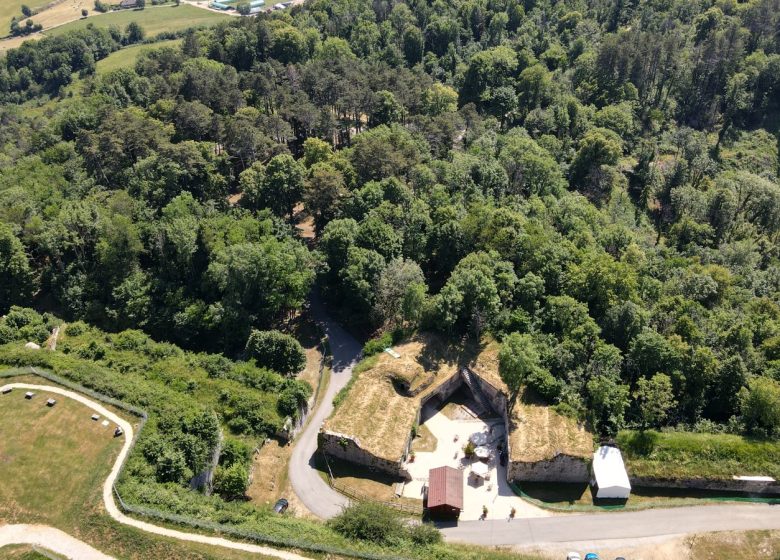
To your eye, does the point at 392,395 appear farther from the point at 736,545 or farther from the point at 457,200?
the point at 736,545

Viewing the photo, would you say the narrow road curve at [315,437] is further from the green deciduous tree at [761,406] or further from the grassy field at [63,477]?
the green deciduous tree at [761,406]

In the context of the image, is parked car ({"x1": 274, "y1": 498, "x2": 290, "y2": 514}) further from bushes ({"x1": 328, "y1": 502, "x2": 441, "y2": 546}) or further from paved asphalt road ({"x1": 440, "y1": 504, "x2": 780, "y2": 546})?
paved asphalt road ({"x1": 440, "y1": 504, "x2": 780, "y2": 546})

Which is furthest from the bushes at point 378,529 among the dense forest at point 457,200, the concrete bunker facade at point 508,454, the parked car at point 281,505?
the dense forest at point 457,200

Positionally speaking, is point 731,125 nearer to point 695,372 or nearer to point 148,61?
point 695,372

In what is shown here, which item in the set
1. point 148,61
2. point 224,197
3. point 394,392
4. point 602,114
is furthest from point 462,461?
point 148,61

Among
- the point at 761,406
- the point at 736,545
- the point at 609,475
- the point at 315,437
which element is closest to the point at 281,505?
the point at 315,437

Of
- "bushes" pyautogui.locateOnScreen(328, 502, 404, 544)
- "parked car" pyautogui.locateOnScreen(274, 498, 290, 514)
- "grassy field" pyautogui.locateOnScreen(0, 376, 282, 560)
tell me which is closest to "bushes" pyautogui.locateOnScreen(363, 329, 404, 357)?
"parked car" pyautogui.locateOnScreen(274, 498, 290, 514)

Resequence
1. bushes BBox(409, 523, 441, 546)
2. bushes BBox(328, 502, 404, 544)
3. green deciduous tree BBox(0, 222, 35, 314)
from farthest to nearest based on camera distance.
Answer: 1. green deciduous tree BBox(0, 222, 35, 314)
2. bushes BBox(328, 502, 404, 544)
3. bushes BBox(409, 523, 441, 546)
